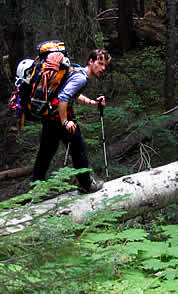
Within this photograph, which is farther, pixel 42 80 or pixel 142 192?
A: pixel 142 192

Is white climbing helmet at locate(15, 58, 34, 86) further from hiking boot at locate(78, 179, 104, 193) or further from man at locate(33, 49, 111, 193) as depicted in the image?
hiking boot at locate(78, 179, 104, 193)

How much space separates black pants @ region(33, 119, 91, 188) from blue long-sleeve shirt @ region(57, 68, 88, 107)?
0.41 meters

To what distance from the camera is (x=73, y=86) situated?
385 cm

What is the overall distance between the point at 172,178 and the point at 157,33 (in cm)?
1303

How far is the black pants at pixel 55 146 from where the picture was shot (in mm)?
4227

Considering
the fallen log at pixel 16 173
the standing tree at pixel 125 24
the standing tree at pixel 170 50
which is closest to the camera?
the fallen log at pixel 16 173

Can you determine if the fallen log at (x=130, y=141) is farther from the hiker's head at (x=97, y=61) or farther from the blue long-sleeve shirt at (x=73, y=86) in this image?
the blue long-sleeve shirt at (x=73, y=86)

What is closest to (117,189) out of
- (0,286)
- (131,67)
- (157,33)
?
(0,286)

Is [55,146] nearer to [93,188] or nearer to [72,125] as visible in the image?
[72,125]

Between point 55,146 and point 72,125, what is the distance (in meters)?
0.64

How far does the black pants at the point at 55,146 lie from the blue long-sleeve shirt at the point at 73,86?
0.41 m

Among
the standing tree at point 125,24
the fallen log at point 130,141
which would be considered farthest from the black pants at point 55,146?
the standing tree at point 125,24

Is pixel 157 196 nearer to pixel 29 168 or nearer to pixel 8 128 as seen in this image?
pixel 29 168

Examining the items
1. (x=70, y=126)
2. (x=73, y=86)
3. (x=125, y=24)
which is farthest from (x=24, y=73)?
(x=125, y=24)
